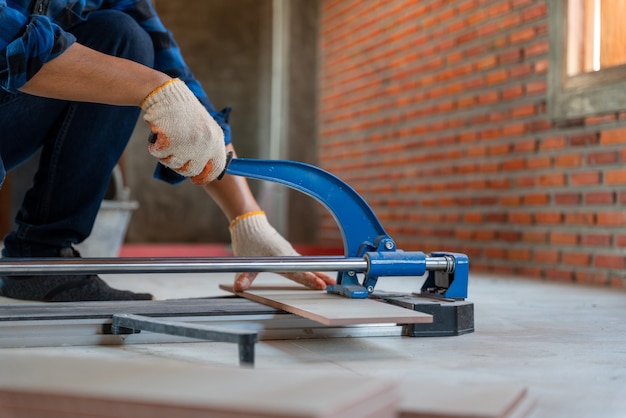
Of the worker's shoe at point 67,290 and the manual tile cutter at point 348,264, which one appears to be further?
the worker's shoe at point 67,290

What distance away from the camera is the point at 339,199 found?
1.58 meters

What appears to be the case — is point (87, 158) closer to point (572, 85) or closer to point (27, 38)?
point (27, 38)

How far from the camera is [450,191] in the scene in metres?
3.98

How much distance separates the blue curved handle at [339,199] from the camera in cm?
153

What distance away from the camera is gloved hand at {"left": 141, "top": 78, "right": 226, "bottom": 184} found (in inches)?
51.3

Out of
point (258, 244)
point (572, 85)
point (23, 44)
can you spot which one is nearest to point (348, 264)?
point (258, 244)

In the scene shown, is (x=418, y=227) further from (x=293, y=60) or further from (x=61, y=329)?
(x=61, y=329)

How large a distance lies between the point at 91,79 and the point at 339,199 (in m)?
0.57

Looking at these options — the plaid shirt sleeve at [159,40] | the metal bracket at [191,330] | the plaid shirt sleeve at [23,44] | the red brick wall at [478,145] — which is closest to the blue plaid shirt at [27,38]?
the plaid shirt sleeve at [23,44]

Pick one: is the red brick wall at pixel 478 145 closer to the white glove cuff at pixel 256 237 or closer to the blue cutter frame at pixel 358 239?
the blue cutter frame at pixel 358 239

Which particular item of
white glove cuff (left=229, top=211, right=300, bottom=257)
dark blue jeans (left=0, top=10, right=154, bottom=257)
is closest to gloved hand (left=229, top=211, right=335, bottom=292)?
white glove cuff (left=229, top=211, right=300, bottom=257)

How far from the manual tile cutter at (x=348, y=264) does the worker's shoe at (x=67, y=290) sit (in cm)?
35

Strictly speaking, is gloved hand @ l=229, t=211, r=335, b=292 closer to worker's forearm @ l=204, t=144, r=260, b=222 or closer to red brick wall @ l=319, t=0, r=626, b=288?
worker's forearm @ l=204, t=144, r=260, b=222

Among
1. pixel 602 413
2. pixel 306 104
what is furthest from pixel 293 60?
pixel 602 413
